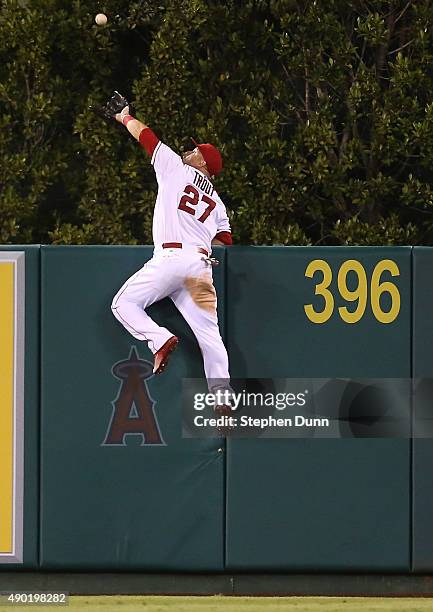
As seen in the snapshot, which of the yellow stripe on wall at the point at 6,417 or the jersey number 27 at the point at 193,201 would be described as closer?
the yellow stripe on wall at the point at 6,417

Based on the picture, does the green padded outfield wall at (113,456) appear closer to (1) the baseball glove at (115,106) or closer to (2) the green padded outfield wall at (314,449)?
(2) the green padded outfield wall at (314,449)

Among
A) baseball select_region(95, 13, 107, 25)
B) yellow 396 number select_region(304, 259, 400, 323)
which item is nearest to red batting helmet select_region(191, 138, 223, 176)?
yellow 396 number select_region(304, 259, 400, 323)

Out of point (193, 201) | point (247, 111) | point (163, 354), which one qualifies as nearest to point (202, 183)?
point (193, 201)

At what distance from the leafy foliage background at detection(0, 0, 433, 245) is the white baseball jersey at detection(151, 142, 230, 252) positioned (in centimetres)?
594

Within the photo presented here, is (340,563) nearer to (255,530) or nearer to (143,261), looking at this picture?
(255,530)

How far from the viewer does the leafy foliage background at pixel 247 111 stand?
1330 centimetres

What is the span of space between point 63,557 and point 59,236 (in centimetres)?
696

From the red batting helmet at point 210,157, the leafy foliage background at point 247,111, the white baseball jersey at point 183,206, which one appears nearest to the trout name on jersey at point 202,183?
the white baseball jersey at point 183,206

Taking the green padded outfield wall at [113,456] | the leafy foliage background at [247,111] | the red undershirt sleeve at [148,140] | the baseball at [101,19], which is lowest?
the green padded outfield wall at [113,456]

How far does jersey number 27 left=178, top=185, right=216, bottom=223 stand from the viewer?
704cm

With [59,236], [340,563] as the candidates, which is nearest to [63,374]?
[340,563]

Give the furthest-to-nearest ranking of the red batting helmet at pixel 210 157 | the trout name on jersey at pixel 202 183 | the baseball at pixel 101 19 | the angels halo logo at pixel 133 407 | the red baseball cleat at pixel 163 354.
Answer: the baseball at pixel 101 19 → the red batting helmet at pixel 210 157 → the trout name on jersey at pixel 202 183 → the angels halo logo at pixel 133 407 → the red baseball cleat at pixel 163 354

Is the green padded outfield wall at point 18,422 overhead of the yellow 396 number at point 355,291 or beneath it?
beneath

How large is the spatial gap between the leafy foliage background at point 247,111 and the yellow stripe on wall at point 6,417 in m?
6.42
